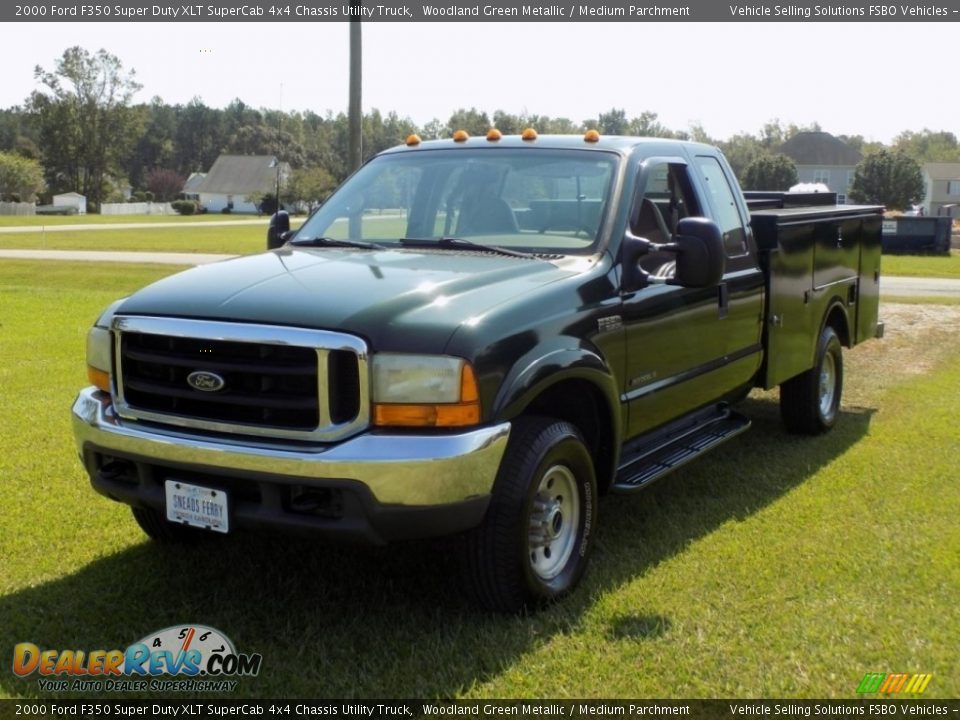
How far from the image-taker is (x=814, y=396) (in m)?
7.53

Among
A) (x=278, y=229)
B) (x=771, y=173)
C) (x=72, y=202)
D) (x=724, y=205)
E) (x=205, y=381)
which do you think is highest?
(x=771, y=173)

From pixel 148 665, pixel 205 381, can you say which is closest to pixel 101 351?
pixel 205 381

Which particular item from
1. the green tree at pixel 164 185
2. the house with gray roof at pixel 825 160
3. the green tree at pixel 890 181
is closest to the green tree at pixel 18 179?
the green tree at pixel 164 185

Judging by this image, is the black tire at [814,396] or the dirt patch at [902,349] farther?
the dirt patch at [902,349]

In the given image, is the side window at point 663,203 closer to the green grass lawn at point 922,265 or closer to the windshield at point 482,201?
the windshield at point 482,201

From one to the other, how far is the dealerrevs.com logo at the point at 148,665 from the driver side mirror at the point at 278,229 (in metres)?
2.54

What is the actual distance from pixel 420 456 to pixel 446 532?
1.09 feet

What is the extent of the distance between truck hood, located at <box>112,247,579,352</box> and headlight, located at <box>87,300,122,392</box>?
0.39 ft

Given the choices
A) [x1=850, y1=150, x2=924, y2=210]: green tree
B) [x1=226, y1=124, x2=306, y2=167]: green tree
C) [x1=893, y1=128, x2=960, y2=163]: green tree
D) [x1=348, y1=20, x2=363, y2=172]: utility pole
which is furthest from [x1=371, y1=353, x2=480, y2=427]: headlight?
[x1=893, y1=128, x2=960, y2=163]: green tree

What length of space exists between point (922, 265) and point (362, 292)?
25300mm

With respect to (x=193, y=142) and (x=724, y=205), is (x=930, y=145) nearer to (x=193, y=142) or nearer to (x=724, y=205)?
(x=193, y=142)

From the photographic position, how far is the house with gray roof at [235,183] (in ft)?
352

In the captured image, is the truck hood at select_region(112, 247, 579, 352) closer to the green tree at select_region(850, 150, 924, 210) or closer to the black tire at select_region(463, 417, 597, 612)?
the black tire at select_region(463, 417, 597, 612)

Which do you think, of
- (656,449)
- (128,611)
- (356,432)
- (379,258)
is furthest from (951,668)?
(128,611)
